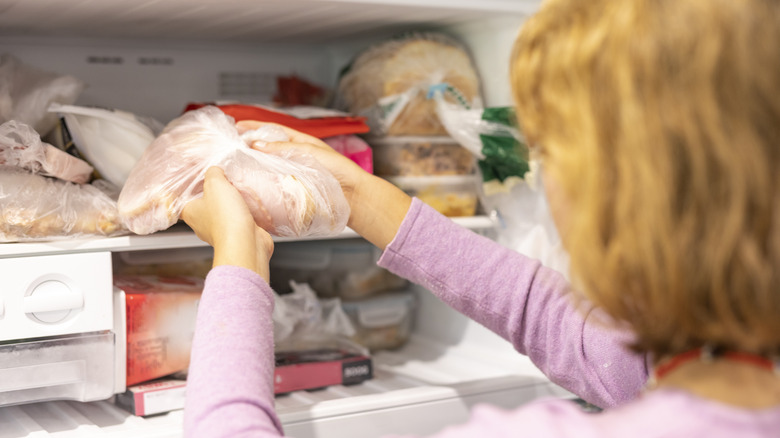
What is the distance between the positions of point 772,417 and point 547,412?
0.15 meters

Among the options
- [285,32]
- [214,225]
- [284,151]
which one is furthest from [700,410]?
[285,32]

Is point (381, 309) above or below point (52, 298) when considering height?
below

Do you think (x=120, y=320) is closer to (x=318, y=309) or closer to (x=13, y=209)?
(x=13, y=209)

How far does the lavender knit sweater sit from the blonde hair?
0.06 meters

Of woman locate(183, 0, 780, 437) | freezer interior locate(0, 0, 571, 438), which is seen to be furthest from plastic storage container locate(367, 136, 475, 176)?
woman locate(183, 0, 780, 437)

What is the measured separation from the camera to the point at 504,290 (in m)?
0.97

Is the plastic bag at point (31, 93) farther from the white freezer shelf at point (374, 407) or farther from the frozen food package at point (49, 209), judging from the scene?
the white freezer shelf at point (374, 407)

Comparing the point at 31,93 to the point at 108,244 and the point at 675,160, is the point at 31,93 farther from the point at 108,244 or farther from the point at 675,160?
the point at 675,160

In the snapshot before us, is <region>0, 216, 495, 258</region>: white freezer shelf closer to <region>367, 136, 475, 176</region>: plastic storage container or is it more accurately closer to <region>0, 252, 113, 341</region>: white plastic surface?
<region>0, 252, 113, 341</region>: white plastic surface

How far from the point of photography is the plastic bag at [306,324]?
4.13ft

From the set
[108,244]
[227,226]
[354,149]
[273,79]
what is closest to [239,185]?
[227,226]

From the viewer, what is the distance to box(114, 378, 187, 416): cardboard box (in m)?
1.04

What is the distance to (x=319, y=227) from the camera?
3.08 ft

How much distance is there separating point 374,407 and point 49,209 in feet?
1.65
